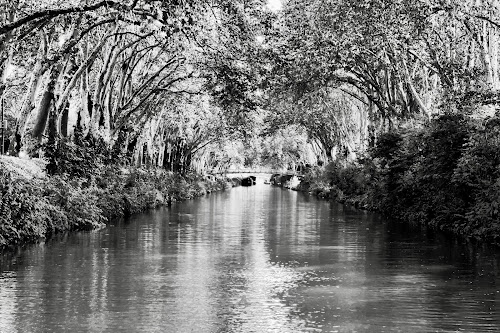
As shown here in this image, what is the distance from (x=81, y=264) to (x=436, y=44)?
19320 millimetres

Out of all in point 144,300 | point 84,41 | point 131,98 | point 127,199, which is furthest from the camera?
point 131,98

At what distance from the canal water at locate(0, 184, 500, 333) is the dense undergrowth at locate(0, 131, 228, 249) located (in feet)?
2.53

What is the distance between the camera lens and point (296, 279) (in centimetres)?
1434

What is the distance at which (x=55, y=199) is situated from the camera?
23.0 meters

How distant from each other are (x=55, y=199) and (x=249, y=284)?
36.1 ft

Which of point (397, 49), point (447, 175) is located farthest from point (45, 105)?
point (397, 49)

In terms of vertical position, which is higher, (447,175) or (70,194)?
(447,175)

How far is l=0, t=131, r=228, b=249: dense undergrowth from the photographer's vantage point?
19.0 metres

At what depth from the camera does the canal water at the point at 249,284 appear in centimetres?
1032

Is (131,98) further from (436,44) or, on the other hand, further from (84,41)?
(436,44)

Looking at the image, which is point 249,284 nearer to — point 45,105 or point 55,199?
point 55,199

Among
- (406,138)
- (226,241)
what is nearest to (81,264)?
(226,241)

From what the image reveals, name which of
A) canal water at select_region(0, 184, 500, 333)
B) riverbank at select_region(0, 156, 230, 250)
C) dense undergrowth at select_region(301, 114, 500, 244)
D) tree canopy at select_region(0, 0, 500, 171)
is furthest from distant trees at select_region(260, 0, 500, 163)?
riverbank at select_region(0, 156, 230, 250)

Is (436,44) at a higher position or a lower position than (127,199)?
higher
